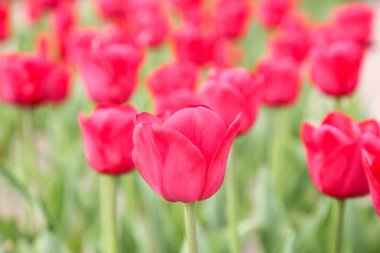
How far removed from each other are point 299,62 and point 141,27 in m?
0.61

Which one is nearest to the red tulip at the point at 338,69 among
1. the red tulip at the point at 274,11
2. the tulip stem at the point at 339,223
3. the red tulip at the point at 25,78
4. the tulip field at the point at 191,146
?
the tulip field at the point at 191,146

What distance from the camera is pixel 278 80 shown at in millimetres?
1397

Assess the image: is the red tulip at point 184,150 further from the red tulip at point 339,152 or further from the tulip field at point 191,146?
the red tulip at point 339,152

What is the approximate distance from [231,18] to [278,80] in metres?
0.82

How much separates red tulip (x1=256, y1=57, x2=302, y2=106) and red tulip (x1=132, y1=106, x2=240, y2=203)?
2.56 ft

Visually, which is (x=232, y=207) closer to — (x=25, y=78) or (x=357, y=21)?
(x=25, y=78)

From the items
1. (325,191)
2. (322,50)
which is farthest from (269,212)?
(325,191)

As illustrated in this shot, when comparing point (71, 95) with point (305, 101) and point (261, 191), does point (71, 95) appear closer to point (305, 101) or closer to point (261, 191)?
point (305, 101)

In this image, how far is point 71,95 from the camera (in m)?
2.23

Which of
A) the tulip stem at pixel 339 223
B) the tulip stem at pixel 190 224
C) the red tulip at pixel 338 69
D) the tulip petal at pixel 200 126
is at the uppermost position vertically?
the tulip petal at pixel 200 126

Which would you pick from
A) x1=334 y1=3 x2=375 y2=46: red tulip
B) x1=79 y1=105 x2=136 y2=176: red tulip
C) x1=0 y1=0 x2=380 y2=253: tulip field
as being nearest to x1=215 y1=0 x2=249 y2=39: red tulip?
x1=0 y1=0 x2=380 y2=253: tulip field

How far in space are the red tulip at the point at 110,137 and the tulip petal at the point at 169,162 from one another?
24 cm

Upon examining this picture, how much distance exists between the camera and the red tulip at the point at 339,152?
0.79 meters

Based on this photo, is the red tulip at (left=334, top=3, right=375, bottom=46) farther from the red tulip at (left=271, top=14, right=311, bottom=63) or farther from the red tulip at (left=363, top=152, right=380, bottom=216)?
the red tulip at (left=363, top=152, right=380, bottom=216)
